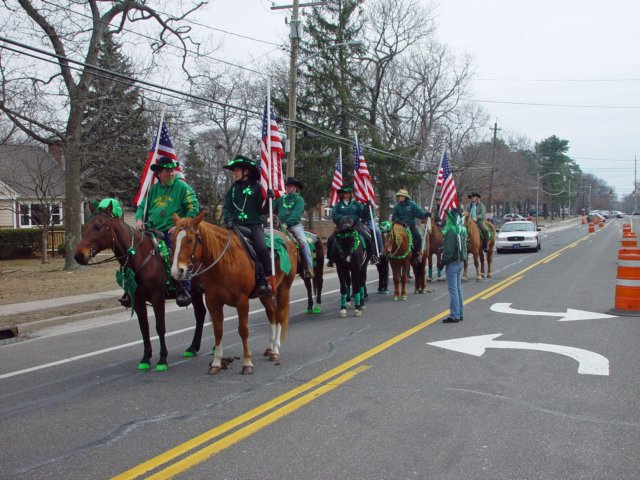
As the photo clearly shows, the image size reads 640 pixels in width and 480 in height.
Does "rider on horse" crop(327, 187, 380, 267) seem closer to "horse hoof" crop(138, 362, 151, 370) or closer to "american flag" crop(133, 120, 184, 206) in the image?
"american flag" crop(133, 120, 184, 206)

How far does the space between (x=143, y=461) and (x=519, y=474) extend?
2.74 m

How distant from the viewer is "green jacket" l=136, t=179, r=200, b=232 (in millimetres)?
7613

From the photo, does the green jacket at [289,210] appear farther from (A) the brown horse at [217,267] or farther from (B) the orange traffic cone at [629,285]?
(B) the orange traffic cone at [629,285]

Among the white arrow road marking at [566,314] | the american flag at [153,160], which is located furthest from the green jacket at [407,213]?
the american flag at [153,160]

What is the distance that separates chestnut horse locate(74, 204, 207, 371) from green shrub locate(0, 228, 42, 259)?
23169 mm

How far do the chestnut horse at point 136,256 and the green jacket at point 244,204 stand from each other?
1.05 metres

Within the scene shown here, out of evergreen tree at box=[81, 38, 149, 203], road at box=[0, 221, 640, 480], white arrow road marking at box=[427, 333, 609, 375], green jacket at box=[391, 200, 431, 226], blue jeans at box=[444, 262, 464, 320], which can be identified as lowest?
road at box=[0, 221, 640, 480]

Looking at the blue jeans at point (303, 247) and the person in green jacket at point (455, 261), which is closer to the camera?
the blue jeans at point (303, 247)

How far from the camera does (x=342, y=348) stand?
834 centimetres

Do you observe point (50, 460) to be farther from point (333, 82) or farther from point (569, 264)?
point (333, 82)

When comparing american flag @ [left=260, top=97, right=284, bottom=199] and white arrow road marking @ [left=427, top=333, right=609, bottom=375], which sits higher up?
american flag @ [left=260, top=97, right=284, bottom=199]

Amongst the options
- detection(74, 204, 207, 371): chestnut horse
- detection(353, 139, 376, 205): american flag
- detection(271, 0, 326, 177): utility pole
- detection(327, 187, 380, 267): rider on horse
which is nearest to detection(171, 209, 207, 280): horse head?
detection(74, 204, 207, 371): chestnut horse

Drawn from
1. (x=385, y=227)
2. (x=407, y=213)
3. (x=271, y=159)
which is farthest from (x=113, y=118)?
(x=271, y=159)

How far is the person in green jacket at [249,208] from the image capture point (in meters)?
7.53
